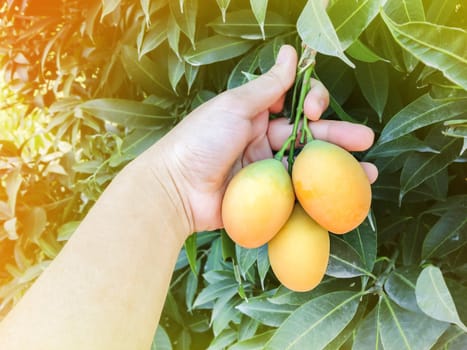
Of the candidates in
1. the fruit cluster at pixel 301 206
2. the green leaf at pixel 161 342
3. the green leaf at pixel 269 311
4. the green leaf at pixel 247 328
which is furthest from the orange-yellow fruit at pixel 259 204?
the green leaf at pixel 161 342

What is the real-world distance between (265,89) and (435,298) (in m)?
0.37

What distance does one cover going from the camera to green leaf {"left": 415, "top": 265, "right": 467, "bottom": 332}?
0.46m

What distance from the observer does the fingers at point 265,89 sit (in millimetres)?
658

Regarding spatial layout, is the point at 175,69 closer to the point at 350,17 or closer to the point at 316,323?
the point at 350,17

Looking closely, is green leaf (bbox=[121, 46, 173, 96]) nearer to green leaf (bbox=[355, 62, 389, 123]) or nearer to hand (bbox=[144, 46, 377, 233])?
hand (bbox=[144, 46, 377, 233])

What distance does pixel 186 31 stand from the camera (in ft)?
2.32

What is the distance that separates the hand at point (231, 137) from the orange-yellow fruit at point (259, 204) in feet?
0.36

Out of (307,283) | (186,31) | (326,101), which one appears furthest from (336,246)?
(186,31)

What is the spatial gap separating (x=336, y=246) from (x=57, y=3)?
90 cm

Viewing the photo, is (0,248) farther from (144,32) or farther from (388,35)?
(388,35)

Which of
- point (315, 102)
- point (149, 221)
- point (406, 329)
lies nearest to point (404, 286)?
point (406, 329)

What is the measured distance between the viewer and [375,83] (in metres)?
0.67

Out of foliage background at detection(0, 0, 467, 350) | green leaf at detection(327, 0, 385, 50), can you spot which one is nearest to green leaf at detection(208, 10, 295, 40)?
foliage background at detection(0, 0, 467, 350)

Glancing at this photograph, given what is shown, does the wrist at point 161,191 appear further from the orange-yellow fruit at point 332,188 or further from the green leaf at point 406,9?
the green leaf at point 406,9
